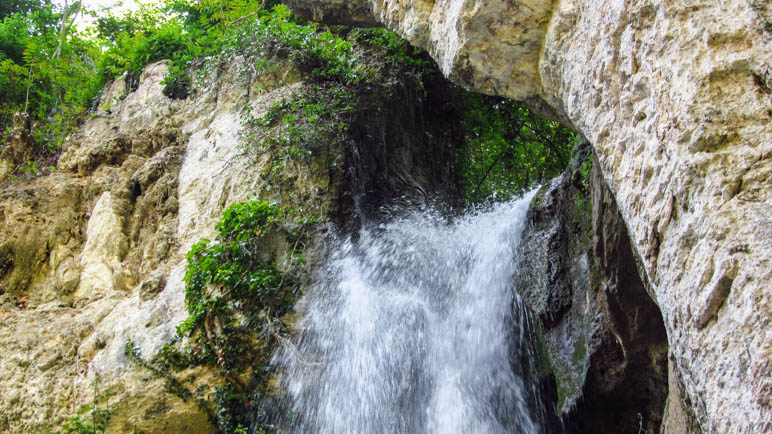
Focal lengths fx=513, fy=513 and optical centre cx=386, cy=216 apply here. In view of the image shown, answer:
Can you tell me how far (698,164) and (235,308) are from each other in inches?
183

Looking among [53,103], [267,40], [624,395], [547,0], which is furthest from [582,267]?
[53,103]

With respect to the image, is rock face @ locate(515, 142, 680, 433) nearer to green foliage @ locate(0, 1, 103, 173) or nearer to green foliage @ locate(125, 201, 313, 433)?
green foliage @ locate(125, 201, 313, 433)

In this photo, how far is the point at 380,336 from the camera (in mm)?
5457

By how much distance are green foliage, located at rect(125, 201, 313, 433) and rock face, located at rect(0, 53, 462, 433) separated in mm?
189

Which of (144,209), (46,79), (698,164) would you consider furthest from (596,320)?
(46,79)

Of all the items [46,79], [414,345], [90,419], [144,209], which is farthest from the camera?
[46,79]

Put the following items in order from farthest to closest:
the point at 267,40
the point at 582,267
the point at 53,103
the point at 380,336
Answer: the point at 53,103 < the point at 267,40 < the point at 380,336 < the point at 582,267

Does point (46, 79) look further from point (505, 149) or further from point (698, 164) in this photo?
point (698, 164)

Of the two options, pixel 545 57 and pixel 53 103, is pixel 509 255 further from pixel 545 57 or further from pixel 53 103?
pixel 53 103

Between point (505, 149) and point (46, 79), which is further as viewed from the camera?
point (46, 79)

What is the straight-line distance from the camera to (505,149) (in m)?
9.70

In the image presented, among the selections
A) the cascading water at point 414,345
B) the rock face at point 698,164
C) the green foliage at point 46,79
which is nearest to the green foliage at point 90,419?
the cascading water at point 414,345

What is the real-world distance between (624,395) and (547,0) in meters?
3.08

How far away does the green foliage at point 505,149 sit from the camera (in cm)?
943
